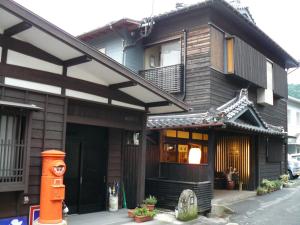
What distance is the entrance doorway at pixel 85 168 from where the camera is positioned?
1053cm

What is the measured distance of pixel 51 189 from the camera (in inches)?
301

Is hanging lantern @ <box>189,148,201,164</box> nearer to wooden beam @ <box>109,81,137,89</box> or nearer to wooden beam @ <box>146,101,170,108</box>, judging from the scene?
wooden beam @ <box>146,101,170,108</box>

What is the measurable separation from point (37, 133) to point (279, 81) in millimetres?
16327

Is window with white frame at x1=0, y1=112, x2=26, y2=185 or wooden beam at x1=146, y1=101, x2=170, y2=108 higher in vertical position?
wooden beam at x1=146, y1=101, x2=170, y2=108

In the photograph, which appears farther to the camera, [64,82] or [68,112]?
[68,112]

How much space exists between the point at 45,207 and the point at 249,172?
1218 centimetres

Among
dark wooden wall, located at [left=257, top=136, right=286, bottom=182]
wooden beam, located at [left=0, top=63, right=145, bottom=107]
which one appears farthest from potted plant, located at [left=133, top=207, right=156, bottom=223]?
Answer: dark wooden wall, located at [left=257, top=136, right=286, bottom=182]

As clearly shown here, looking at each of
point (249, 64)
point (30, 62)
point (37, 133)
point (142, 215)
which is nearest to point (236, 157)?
point (249, 64)

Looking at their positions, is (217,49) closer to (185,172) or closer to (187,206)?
(185,172)

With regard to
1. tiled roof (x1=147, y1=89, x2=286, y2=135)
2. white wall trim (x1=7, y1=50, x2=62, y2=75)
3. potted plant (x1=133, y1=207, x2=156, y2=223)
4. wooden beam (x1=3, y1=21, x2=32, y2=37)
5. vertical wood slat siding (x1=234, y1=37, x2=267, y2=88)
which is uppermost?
vertical wood slat siding (x1=234, y1=37, x2=267, y2=88)

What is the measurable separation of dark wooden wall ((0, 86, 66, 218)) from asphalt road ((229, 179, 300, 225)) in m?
5.95

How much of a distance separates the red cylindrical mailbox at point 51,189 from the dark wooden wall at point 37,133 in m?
0.40

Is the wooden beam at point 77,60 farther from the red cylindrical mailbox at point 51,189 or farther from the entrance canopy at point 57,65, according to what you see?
the red cylindrical mailbox at point 51,189

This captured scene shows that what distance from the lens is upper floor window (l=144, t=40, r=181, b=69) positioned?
1616cm
